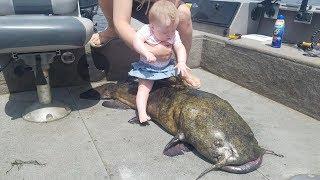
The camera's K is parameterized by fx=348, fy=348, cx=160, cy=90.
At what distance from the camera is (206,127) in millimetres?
2646

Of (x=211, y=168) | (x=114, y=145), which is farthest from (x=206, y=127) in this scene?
(x=114, y=145)

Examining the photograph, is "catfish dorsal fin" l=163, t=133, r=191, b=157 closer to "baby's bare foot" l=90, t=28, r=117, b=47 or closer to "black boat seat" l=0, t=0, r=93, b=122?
"black boat seat" l=0, t=0, r=93, b=122

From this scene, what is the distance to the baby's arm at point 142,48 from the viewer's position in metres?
2.98

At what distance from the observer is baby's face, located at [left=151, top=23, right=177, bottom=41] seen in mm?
3049

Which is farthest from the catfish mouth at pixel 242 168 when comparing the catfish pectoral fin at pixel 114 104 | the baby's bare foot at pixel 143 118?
the catfish pectoral fin at pixel 114 104

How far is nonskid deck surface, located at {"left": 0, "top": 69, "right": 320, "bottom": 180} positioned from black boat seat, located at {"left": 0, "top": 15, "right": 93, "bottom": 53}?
0.78 meters

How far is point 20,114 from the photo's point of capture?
3.40 meters

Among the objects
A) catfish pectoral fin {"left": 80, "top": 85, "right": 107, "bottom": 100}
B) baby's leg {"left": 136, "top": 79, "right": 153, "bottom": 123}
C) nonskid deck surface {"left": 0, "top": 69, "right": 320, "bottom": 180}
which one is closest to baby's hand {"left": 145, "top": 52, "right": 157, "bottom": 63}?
baby's leg {"left": 136, "top": 79, "right": 153, "bottom": 123}

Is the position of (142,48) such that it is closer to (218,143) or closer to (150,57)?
(150,57)

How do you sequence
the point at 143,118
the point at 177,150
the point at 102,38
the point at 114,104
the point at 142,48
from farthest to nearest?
the point at 102,38
the point at 114,104
the point at 143,118
the point at 142,48
the point at 177,150

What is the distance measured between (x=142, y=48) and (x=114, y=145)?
2.85 feet

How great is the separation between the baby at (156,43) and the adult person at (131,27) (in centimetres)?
6

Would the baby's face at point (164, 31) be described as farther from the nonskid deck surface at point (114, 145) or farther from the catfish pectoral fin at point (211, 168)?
the catfish pectoral fin at point (211, 168)

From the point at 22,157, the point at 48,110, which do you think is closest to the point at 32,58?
the point at 48,110
